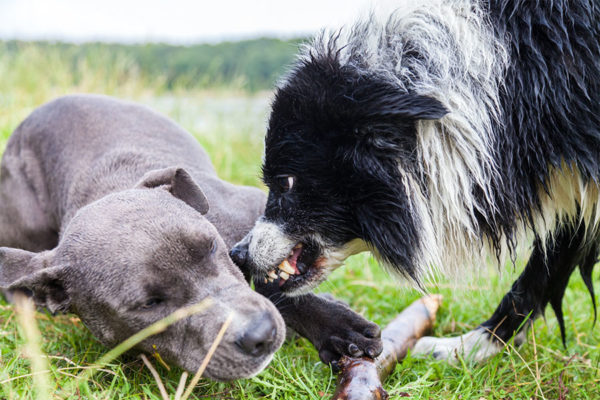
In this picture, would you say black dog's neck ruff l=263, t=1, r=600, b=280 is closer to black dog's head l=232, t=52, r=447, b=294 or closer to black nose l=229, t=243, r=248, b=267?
black dog's head l=232, t=52, r=447, b=294

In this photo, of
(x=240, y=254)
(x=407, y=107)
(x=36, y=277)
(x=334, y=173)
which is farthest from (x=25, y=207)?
(x=407, y=107)

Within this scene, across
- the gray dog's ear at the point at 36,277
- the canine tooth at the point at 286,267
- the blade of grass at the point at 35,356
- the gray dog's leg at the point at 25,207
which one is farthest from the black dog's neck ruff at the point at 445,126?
the gray dog's leg at the point at 25,207

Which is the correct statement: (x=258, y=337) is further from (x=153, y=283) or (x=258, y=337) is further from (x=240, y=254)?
(x=240, y=254)

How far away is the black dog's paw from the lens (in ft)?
8.14

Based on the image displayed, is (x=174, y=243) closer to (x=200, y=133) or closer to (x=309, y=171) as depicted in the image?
(x=309, y=171)

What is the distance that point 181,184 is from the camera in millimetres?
2648

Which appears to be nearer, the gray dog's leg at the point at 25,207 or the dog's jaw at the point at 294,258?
the dog's jaw at the point at 294,258

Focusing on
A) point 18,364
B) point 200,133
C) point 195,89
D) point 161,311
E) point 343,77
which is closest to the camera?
point 161,311

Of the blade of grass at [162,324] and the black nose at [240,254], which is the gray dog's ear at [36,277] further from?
the black nose at [240,254]

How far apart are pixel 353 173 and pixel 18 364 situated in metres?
1.74

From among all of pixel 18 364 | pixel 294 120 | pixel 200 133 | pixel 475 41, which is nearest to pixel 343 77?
pixel 294 120

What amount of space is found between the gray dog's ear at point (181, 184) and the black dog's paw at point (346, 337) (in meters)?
0.80

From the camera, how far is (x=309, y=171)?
8.16 ft

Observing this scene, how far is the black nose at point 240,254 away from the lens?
2688 millimetres
